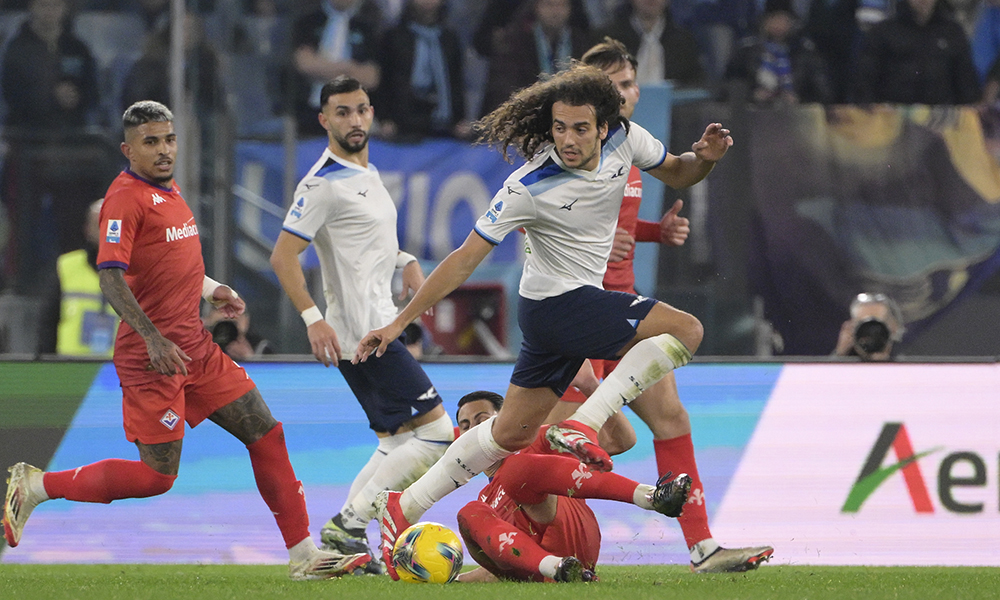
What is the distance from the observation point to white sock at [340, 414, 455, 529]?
6.06 meters

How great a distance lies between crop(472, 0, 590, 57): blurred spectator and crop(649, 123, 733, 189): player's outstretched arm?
13.7 feet

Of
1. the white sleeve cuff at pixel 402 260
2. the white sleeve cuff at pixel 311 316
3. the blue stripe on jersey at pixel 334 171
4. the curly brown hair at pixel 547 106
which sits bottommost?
the white sleeve cuff at pixel 311 316

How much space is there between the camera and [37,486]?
552 cm

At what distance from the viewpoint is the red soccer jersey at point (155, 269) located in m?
5.28

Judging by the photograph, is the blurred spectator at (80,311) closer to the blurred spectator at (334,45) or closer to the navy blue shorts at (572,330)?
the blurred spectator at (334,45)

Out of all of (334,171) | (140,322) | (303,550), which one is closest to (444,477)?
(303,550)

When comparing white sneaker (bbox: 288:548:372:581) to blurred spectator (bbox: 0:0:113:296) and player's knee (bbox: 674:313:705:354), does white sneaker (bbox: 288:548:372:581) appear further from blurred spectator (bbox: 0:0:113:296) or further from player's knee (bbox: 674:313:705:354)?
blurred spectator (bbox: 0:0:113:296)

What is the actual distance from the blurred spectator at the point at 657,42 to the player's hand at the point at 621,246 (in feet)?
11.3

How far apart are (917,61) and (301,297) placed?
5430mm


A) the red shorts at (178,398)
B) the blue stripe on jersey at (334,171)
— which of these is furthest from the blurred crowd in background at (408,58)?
the red shorts at (178,398)

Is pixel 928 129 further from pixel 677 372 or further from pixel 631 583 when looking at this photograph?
pixel 631 583

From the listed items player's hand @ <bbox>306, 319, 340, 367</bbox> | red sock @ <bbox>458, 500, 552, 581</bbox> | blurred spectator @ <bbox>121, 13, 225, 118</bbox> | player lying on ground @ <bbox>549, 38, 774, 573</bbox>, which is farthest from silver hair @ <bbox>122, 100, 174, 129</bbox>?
blurred spectator @ <bbox>121, 13, 225, 118</bbox>

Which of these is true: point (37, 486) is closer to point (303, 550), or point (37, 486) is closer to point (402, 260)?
point (303, 550)

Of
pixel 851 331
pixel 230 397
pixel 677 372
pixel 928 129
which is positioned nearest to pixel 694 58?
pixel 928 129
